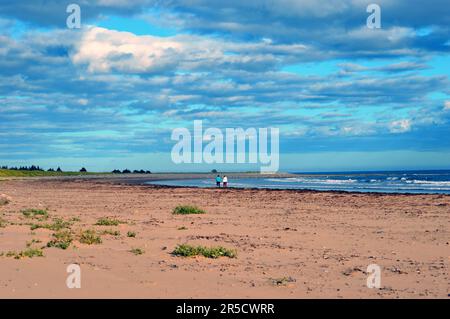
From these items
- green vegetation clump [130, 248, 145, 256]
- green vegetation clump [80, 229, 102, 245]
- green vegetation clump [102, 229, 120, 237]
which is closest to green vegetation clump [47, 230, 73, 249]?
green vegetation clump [80, 229, 102, 245]

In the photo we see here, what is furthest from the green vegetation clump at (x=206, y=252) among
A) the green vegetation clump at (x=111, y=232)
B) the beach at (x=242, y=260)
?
the green vegetation clump at (x=111, y=232)

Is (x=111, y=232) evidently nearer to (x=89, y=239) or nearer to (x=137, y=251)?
(x=89, y=239)

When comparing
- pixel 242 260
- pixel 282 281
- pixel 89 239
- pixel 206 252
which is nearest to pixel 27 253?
pixel 89 239

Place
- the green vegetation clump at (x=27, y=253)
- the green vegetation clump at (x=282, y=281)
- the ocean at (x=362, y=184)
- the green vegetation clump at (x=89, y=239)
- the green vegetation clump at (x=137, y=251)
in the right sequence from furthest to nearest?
the ocean at (x=362, y=184)
the green vegetation clump at (x=89, y=239)
the green vegetation clump at (x=137, y=251)
the green vegetation clump at (x=27, y=253)
the green vegetation clump at (x=282, y=281)

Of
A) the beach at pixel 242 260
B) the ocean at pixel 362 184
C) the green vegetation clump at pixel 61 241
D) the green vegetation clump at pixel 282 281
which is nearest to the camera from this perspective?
the beach at pixel 242 260

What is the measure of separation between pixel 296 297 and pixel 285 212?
15.7 m

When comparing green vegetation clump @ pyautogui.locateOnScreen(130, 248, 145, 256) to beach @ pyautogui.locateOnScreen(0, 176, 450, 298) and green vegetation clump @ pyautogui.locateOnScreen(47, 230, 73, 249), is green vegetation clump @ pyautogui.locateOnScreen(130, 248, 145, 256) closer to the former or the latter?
beach @ pyautogui.locateOnScreen(0, 176, 450, 298)

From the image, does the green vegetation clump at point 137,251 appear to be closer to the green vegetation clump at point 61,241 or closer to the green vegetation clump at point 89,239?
the green vegetation clump at point 89,239

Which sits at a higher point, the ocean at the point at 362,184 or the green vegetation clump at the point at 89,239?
the ocean at the point at 362,184

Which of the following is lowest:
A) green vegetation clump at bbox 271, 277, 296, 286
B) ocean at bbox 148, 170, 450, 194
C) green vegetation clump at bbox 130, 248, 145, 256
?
green vegetation clump at bbox 271, 277, 296, 286
